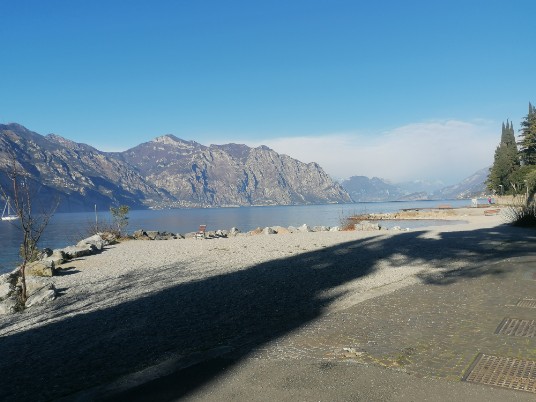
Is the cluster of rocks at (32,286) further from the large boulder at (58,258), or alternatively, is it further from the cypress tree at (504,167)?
the cypress tree at (504,167)

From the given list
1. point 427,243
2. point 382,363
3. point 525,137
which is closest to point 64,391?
point 382,363

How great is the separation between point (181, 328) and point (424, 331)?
12.4 feet

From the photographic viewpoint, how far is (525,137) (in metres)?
79.1

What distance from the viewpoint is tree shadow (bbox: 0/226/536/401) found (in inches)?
194

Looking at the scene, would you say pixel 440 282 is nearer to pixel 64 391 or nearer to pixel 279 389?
pixel 279 389

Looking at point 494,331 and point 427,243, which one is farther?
point 427,243

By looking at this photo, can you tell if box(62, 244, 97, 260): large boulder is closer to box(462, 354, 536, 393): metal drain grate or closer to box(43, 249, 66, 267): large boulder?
box(43, 249, 66, 267): large boulder

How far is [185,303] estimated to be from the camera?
8891 mm

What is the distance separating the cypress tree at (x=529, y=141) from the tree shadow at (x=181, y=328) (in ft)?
239

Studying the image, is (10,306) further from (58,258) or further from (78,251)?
(78,251)

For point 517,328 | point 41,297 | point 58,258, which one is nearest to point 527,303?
point 517,328

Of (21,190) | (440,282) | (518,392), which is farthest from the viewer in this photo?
(21,190)

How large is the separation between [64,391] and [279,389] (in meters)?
2.39

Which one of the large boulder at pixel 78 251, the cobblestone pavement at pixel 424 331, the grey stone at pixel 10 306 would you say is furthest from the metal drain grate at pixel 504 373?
the large boulder at pixel 78 251
